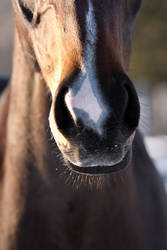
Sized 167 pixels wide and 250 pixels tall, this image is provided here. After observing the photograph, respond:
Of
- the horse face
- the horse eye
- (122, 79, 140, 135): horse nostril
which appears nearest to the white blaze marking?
the horse face

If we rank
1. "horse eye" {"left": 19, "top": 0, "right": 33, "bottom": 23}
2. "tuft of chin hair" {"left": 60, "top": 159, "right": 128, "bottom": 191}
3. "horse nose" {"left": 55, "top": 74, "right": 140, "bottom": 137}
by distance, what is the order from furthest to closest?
"tuft of chin hair" {"left": 60, "top": 159, "right": 128, "bottom": 191} → "horse eye" {"left": 19, "top": 0, "right": 33, "bottom": 23} → "horse nose" {"left": 55, "top": 74, "right": 140, "bottom": 137}

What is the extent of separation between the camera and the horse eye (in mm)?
1921

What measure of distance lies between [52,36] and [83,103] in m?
0.40

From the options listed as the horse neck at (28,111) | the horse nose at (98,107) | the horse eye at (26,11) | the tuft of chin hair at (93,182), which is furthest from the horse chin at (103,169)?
the horse eye at (26,11)

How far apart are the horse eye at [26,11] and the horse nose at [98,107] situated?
0.55 metres

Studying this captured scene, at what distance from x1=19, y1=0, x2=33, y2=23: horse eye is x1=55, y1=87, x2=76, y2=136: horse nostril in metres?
0.55

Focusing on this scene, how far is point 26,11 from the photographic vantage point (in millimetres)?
1932

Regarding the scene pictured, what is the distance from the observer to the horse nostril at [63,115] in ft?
4.90

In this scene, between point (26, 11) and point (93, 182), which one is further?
point (93, 182)

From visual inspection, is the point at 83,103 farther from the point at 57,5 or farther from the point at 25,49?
the point at 25,49

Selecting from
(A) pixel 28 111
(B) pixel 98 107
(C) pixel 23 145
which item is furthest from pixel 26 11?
(B) pixel 98 107

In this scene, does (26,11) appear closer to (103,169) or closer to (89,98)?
(89,98)

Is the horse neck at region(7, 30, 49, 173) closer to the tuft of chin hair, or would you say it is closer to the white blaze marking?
the tuft of chin hair

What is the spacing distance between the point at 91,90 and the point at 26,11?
2.13 feet
